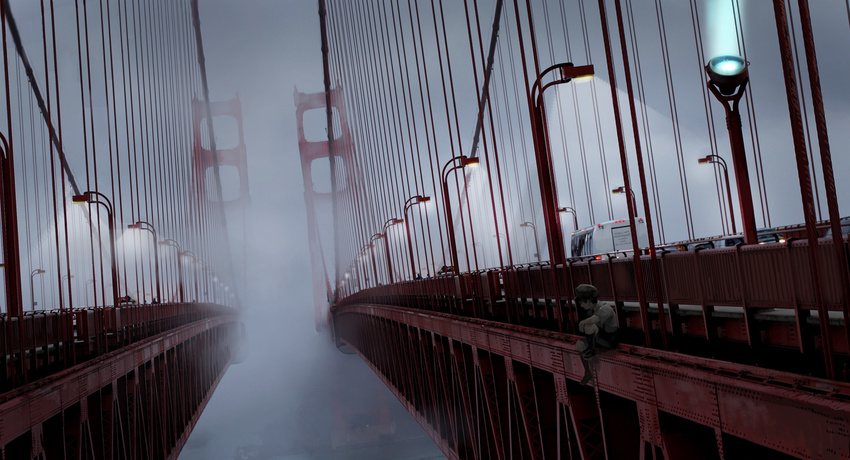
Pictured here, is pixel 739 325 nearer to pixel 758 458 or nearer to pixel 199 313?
pixel 758 458

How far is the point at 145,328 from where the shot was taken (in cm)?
2100

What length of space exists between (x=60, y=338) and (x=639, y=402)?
10512 millimetres

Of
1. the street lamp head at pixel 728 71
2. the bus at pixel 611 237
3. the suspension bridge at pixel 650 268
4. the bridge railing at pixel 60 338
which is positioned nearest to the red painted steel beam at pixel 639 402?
the suspension bridge at pixel 650 268

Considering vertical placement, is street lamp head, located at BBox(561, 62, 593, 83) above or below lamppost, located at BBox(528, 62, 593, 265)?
above

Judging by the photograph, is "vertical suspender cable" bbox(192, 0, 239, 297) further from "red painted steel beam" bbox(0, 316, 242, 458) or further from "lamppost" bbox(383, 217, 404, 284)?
"red painted steel beam" bbox(0, 316, 242, 458)

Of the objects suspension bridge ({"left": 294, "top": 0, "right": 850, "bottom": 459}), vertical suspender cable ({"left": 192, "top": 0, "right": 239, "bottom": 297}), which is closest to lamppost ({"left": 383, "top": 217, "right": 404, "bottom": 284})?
suspension bridge ({"left": 294, "top": 0, "right": 850, "bottom": 459})

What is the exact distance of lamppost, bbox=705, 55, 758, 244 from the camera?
8523 mm

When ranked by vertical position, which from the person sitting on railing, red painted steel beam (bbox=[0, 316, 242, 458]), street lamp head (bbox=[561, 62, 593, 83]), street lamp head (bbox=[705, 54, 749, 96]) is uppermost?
street lamp head (bbox=[561, 62, 593, 83])

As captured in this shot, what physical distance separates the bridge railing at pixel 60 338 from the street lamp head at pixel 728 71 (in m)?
9.09

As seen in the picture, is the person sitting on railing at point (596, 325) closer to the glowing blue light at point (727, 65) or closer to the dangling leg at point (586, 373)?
the dangling leg at point (586, 373)

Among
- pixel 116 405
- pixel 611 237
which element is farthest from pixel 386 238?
pixel 116 405

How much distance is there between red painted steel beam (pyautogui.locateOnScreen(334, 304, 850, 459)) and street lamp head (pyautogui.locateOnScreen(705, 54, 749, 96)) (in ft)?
11.0

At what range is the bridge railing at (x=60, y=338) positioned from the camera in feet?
34.3

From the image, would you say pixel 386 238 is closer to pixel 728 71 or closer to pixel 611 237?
pixel 611 237
